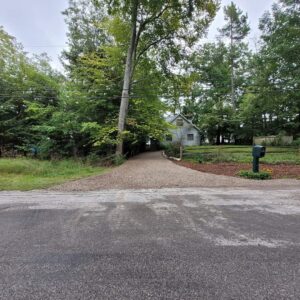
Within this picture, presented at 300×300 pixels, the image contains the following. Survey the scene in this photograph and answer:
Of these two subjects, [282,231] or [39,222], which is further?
[39,222]

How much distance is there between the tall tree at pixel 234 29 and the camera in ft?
106

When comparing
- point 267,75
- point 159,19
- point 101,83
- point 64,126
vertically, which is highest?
point 159,19

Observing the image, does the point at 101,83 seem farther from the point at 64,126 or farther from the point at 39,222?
the point at 39,222

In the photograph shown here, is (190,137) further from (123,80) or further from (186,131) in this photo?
(123,80)

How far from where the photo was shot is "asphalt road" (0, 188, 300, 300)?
2.14 meters

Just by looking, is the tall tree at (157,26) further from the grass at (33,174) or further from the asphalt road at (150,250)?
the asphalt road at (150,250)

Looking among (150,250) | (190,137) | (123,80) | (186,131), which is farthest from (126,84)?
(190,137)

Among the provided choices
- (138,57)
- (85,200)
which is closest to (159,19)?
(138,57)

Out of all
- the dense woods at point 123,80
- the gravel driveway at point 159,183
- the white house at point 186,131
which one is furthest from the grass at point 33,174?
the white house at point 186,131

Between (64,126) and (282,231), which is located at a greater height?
(64,126)

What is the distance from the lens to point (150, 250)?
2.92 metres

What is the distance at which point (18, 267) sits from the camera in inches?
99.6

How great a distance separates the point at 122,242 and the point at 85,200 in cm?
275

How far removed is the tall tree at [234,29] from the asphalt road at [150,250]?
31.0 meters
